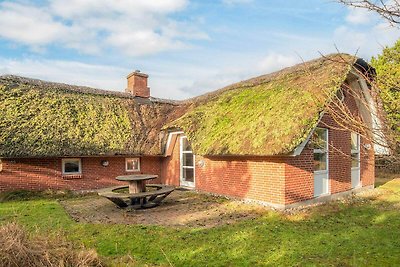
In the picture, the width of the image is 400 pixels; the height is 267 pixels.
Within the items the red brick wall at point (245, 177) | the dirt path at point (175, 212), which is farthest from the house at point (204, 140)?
the dirt path at point (175, 212)

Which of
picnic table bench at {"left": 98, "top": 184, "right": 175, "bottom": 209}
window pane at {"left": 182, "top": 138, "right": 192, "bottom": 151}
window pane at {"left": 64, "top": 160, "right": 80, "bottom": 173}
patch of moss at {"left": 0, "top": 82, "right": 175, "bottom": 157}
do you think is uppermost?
patch of moss at {"left": 0, "top": 82, "right": 175, "bottom": 157}

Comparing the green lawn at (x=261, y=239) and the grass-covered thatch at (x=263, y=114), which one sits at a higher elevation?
the grass-covered thatch at (x=263, y=114)

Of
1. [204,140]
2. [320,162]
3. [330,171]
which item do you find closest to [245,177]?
[204,140]

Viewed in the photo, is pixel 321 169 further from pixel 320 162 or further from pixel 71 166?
pixel 71 166

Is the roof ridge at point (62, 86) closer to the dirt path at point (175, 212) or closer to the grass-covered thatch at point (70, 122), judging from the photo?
the grass-covered thatch at point (70, 122)

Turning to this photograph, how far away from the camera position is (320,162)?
38.4 ft

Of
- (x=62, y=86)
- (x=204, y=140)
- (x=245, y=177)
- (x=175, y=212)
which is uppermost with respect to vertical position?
(x=62, y=86)

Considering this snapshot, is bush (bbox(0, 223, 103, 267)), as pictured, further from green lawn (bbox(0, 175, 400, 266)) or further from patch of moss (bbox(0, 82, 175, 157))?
patch of moss (bbox(0, 82, 175, 157))

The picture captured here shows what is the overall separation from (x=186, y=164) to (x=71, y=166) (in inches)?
208

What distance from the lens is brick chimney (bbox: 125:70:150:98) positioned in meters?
18.7

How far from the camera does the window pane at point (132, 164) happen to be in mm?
15494

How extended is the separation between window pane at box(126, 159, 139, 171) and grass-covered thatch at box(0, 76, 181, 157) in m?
1.09

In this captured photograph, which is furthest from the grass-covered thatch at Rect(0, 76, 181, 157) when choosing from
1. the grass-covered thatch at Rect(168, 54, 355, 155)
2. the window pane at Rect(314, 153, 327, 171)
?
the window pane at Rect(314, 153, 327, 171)

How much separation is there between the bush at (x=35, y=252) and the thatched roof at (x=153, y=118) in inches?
249
